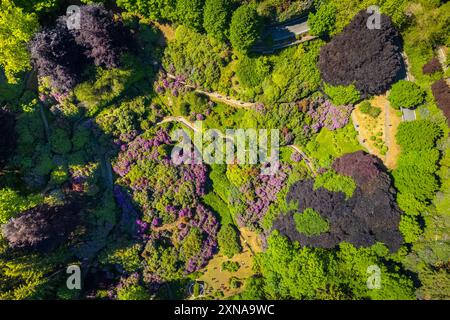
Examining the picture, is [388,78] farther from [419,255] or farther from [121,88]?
[121,88]

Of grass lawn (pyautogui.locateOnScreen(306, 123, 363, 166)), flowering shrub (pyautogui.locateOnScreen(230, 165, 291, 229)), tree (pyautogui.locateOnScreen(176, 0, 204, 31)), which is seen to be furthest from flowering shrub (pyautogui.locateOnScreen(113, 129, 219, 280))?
grass lawn (pyautogui.locateOnScreen(306, 123, 363, 166))

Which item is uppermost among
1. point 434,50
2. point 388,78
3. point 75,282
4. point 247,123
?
point 434,50

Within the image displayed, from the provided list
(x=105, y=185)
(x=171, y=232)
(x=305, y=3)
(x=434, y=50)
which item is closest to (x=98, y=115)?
(x=105, y=185)

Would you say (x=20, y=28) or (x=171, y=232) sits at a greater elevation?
(x=20, y=28)

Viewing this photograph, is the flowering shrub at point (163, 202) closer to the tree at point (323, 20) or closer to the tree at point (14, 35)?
the tree at point (14, 35)

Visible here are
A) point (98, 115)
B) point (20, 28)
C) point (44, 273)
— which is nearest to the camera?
point (20, 28)

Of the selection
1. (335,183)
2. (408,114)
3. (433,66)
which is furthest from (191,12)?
(408,114)
